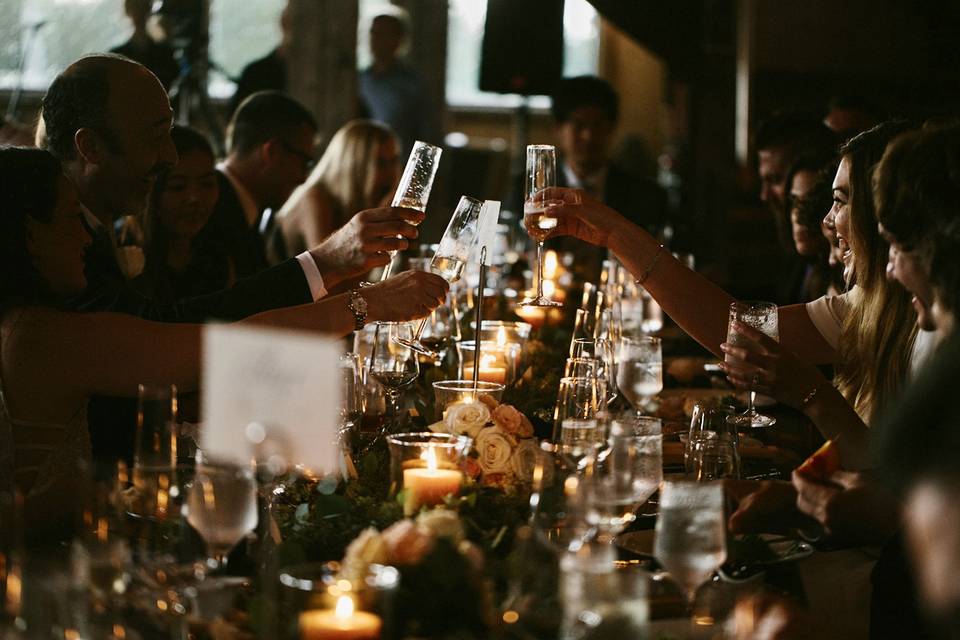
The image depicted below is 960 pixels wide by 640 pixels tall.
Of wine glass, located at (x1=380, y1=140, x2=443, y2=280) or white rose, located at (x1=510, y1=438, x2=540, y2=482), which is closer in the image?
white rose, located at (x1=510, y1=438, x2=540, y2=482)

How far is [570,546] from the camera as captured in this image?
139 centimetres

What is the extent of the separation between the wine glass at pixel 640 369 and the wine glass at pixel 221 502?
1210 mm

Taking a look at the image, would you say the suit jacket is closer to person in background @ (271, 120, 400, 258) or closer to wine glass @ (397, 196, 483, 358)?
wine glass @ (397, 196, 483, 358)

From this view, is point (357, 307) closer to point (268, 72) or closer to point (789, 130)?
point (789, 130)

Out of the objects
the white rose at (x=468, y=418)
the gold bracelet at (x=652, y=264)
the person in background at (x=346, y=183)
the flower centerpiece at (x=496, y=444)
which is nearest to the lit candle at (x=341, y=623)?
the flower centerpiece at (x=496, y=444)

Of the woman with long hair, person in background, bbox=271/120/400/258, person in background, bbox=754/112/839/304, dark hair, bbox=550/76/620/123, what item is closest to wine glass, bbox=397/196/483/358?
the woman with long hair

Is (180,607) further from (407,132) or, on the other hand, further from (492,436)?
(407,132)

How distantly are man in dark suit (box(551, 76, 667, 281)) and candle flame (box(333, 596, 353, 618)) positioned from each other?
4.94 metres

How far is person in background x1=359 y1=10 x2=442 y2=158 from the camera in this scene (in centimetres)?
801

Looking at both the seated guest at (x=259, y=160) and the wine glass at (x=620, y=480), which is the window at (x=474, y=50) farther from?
the wine glass at (x=620, y=480)

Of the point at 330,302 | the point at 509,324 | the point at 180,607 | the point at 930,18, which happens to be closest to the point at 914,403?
the point at 180,607

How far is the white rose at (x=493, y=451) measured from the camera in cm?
174

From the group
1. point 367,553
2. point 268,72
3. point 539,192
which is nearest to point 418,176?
point 539,192

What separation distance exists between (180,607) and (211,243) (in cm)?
320
